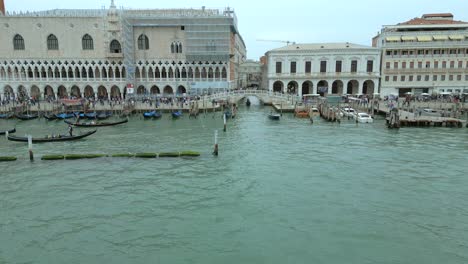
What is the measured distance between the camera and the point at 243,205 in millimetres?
12602

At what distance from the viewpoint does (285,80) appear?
48.9 meters

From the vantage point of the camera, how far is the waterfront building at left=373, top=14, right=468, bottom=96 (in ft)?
149

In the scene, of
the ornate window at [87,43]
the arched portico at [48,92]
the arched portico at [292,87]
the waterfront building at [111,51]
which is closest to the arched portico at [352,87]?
the arched portico at [292,87]

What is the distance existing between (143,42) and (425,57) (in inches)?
1498

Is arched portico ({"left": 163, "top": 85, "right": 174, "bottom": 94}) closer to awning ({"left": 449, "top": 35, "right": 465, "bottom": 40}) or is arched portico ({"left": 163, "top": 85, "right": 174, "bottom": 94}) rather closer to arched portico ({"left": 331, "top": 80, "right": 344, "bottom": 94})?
arched portico ({"left": 331, "top": 80, "right": 344, "bottom": 94})

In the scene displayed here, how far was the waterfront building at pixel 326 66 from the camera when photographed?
4678 cm

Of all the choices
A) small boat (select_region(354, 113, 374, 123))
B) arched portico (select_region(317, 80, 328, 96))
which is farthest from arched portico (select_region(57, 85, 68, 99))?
small boat (select_region(354, 113, 374, 123))

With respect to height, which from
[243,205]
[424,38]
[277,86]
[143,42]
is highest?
[424,38]

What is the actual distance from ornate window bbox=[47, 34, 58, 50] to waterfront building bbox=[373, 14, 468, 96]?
43886 millimetres

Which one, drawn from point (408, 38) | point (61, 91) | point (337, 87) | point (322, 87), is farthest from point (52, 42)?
point (408, 38)

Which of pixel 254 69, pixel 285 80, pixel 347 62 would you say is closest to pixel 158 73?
pixel 285 80

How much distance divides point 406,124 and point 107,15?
124 ft

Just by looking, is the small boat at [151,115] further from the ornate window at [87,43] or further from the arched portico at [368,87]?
the arched portico at [368,87]

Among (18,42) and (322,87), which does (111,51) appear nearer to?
(18,42)
